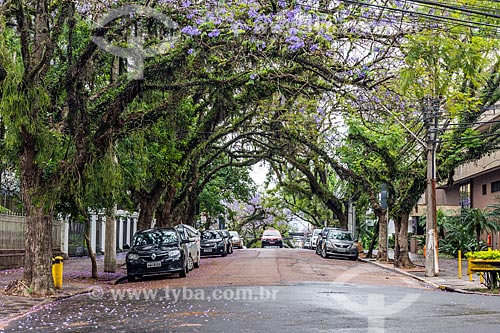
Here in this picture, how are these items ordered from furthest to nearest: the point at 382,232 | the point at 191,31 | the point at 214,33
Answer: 1. the point at 382,232
2. the point at 191,31
3. the point at 214,33

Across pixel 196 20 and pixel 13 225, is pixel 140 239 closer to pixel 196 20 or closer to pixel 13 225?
pixel 13 225

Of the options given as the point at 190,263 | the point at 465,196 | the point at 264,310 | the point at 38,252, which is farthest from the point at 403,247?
the point at 465,196

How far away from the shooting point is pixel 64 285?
784 inches

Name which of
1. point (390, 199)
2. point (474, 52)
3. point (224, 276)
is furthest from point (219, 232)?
point (474, 52)

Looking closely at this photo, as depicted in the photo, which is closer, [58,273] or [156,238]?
[58,273]

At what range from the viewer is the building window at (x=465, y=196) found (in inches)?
1956

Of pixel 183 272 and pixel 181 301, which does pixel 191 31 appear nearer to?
pixel 181 301

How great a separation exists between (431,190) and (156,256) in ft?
34.2

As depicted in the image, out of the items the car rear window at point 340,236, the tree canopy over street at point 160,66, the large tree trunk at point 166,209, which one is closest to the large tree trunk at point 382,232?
the car rear window at point 340,236

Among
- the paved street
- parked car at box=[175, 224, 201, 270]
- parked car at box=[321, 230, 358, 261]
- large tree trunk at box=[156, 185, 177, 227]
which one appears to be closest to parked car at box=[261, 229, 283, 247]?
parked car at box=[321, 230, 358, 261]

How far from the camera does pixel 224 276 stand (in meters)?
22.6

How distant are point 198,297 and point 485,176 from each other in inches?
1319

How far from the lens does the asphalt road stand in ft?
36.5

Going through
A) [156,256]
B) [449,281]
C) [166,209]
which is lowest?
[449,281]
